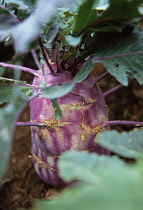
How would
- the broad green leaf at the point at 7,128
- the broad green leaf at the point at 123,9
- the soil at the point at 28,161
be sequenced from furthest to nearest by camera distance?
the soil at the point at 28,161 < the broad green leaf at the point at 123,9 < the broad green leaf at the point at 7,128

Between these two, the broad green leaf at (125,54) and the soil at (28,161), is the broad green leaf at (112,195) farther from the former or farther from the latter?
the soil at (28,161)

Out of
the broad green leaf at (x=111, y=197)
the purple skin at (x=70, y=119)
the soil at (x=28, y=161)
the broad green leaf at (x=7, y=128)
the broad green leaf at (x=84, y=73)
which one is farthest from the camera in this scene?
the soil at (x=28, y=161)

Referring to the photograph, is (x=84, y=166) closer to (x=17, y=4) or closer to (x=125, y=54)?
(x=125, y=54)

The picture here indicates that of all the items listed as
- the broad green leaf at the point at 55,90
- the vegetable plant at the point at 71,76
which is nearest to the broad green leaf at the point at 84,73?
the vegetable plant at the point at 71,76

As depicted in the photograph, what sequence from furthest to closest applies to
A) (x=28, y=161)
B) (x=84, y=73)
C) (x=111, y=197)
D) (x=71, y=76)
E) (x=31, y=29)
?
(x=28, y=161)
(x=71, y=76)
(x=84, y=73)
(x=31, y=29)
(x=111, y=197)

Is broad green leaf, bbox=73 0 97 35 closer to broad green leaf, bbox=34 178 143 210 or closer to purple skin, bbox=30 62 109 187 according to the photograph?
purple skin, bbox=30 62 109 187

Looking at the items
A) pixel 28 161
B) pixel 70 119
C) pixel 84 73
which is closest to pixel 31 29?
pixel 84 73
